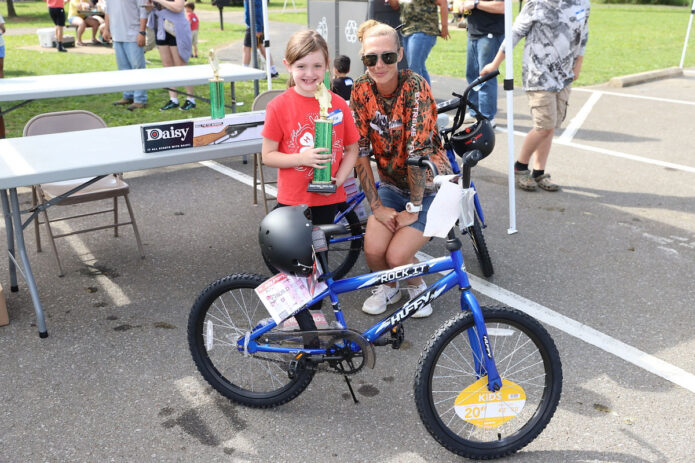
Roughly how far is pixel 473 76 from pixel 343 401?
5961mm

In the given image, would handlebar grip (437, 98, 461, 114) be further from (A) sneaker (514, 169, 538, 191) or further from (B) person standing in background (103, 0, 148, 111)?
(B) person standing in background (103, 0, 148, 111)

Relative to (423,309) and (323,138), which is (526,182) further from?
(323,138)

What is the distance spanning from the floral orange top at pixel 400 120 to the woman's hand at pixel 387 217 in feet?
0.97

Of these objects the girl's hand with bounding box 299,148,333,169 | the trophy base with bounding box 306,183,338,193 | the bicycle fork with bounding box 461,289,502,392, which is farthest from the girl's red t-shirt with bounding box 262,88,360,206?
the bicycle fork with bounding box 461,289,502,392

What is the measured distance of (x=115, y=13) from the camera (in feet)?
29.5

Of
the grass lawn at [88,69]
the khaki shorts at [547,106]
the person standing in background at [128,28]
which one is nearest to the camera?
the khaki shorts at [547,106]

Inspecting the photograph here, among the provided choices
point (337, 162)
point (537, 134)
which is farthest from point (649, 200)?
point (337, 162)

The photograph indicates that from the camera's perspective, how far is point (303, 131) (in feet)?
11.9

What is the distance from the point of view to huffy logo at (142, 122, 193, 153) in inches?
163

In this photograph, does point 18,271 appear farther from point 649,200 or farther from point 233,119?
point 649,200

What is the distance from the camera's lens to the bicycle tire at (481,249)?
182 inches

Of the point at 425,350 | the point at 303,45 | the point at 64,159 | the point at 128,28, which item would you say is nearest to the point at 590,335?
the point at 425,350

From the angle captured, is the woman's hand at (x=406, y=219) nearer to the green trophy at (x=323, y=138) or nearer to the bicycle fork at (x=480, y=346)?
the green trophy at (x=323, y=138)

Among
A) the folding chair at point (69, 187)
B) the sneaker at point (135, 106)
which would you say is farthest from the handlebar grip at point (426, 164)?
the sneaker at point (135, 106)
